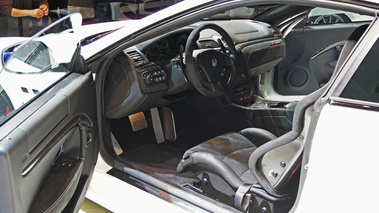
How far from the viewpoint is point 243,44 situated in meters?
2.76

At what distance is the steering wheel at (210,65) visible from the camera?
2.19 m

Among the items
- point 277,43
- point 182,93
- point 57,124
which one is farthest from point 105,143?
point 277,43

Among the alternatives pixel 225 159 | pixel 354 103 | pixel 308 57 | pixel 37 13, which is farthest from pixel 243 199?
pixel 37 13

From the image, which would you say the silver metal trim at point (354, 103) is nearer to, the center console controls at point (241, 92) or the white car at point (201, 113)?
the white car at point (201, 113)

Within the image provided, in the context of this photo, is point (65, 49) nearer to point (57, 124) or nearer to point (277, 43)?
point (57, 124)

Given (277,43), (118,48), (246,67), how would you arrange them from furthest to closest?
1. (277,43)
2. (246,67)
3. (118,48)

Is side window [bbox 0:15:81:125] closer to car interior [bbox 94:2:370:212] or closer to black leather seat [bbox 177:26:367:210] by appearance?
car interior [bbox 94:2:370:212]

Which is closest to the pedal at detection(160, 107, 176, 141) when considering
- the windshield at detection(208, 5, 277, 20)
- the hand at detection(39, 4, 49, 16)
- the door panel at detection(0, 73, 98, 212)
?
the windshield at detection(208, 5, 277, 20)

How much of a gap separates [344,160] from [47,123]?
1053 millimetres

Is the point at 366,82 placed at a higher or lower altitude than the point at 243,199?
higher

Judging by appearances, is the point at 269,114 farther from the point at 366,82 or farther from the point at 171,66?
the point at 366,82

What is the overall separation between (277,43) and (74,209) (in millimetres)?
2167

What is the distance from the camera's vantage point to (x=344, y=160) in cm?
114

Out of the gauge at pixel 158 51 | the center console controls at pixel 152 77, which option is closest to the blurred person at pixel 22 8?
the gauge at pixel 158 51
